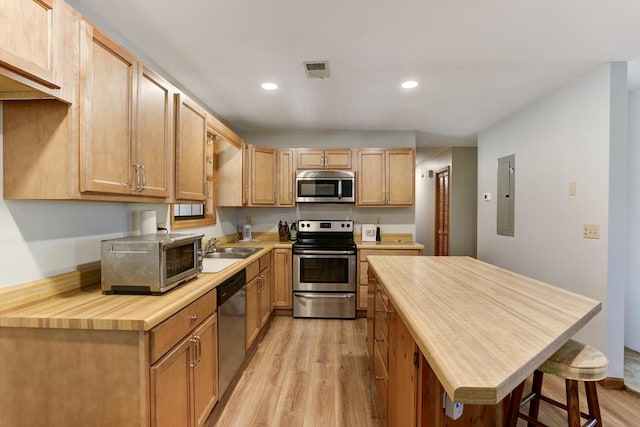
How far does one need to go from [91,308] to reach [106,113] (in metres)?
0.87

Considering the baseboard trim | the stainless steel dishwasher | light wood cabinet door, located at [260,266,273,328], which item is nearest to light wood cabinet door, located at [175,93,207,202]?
the stainless steel dishwasher

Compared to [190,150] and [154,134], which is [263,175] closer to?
[190,150]

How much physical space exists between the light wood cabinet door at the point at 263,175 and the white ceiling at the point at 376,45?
2.55 ft

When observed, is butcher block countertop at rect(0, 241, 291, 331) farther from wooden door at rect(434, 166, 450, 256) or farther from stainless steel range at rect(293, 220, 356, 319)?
wooden door at rect(434, 166, 450, 256)

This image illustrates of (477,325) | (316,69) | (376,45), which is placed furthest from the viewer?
(316,69)

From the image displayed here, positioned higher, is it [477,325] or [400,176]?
[400,176]

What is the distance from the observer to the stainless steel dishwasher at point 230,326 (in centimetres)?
198

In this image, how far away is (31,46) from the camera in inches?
42.2

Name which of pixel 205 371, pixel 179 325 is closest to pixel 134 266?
pixel 179 325

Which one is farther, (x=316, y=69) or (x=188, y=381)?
(x=316, y=69)

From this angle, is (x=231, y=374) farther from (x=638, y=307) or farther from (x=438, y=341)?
(x=638, y=307)

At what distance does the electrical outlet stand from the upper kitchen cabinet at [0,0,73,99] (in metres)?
3.48

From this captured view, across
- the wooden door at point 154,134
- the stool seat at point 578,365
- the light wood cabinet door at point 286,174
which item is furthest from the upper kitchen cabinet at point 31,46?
the light wood cabinet door at point 286,174

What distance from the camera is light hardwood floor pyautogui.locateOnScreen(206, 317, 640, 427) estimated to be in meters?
1.94
